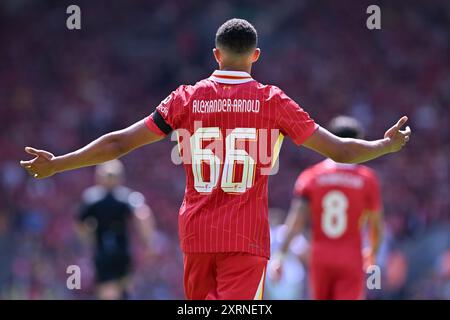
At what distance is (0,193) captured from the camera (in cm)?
1930

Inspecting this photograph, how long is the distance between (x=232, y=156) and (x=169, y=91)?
16.5 m

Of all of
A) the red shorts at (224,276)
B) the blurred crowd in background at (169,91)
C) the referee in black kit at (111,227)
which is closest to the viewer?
the red shorts at (224,276)

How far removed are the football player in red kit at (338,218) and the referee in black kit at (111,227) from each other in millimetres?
2840

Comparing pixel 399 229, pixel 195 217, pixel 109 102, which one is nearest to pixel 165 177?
pixel 109 102

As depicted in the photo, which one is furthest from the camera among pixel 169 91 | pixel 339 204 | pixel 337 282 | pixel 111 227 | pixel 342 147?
pixel 169 91

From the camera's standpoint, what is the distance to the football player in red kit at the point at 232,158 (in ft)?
18.0

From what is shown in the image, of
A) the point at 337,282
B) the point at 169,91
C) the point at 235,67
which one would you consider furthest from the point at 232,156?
the point at 169,91

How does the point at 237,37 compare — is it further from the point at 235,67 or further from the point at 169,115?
the point at 169,115

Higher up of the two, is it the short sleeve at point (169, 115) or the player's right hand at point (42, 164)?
the short sleeve at point (169, 115)

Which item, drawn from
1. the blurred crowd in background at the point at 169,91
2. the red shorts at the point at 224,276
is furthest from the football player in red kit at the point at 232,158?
the blurred crowd in background at the point at 169,91

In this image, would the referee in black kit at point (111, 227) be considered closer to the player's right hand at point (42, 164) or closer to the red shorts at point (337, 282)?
the red shorts at point (337, 282)

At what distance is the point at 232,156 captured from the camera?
18.0 ft

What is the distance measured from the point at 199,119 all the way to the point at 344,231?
4375 mm
